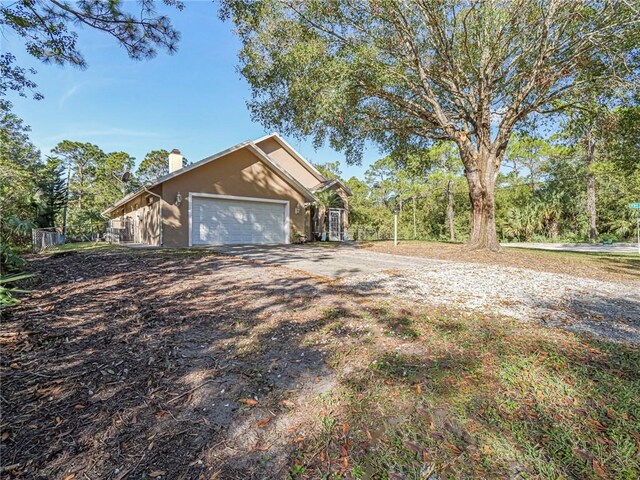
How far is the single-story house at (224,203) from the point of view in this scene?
1114cm

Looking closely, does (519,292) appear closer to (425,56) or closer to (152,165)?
(425,56)

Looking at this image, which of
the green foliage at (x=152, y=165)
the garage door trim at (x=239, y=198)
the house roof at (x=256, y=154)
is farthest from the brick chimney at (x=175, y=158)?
the green foliage at (x=152, y=165)

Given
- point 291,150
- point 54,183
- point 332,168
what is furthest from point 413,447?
point 332,168

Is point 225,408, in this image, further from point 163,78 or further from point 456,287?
point 163,78

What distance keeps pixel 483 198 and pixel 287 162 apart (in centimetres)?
1231

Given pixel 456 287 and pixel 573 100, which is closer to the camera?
pixel 456 287

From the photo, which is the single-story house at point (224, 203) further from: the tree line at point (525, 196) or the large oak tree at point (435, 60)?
the tree line at point (525, 196)

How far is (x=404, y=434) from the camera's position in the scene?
162cm

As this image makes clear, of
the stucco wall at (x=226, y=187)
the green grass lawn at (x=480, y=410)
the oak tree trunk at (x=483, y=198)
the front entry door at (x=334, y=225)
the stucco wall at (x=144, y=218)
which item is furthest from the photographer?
the front entry door at (x=334, y=225)

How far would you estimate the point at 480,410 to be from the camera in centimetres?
175

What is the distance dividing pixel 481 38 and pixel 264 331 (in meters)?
9.57

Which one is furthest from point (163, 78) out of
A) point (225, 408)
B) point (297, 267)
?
point (225, 408)

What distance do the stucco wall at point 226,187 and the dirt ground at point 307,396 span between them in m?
8.42

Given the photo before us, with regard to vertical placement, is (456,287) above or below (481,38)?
below
